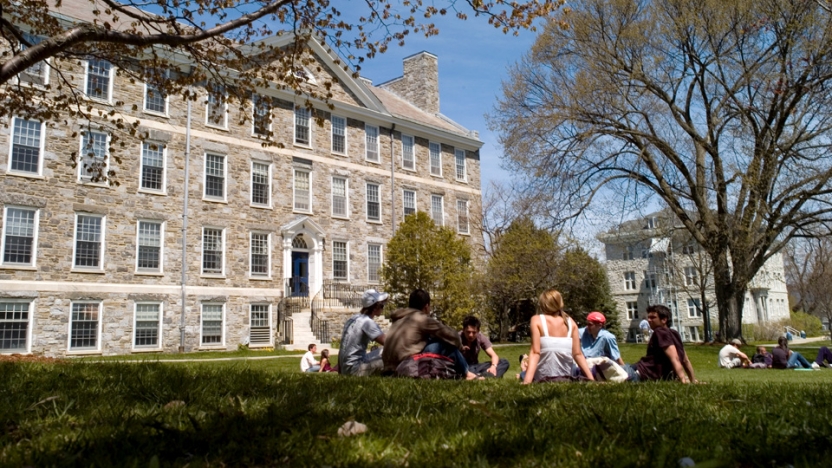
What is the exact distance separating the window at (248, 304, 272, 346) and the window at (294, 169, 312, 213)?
4934mm

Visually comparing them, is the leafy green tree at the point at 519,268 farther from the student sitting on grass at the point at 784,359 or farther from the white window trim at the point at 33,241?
the white window trim at the point at 33,241

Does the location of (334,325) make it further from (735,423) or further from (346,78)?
(735,423)

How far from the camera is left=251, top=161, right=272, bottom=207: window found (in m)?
29.5

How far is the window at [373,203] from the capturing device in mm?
33969

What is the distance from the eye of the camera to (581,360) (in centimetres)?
740

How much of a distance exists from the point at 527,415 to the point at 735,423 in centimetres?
118

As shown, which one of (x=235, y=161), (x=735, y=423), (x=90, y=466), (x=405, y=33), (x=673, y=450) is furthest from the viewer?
(x=235, y=161)

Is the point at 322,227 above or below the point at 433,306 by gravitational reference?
above

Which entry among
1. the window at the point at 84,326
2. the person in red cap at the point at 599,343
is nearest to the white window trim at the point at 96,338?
the window at the point at 84,326

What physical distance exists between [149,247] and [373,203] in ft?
38.4

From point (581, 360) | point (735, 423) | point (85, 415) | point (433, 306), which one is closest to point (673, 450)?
point (735, 423)

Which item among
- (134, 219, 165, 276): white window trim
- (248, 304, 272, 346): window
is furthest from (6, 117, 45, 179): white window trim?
(248, 304, 272, 346): window

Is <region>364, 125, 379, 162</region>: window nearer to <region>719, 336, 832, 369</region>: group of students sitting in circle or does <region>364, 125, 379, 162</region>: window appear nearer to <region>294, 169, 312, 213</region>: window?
<region>294, 169, 312, 213</region>: window

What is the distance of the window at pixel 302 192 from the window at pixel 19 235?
35.7 ft
